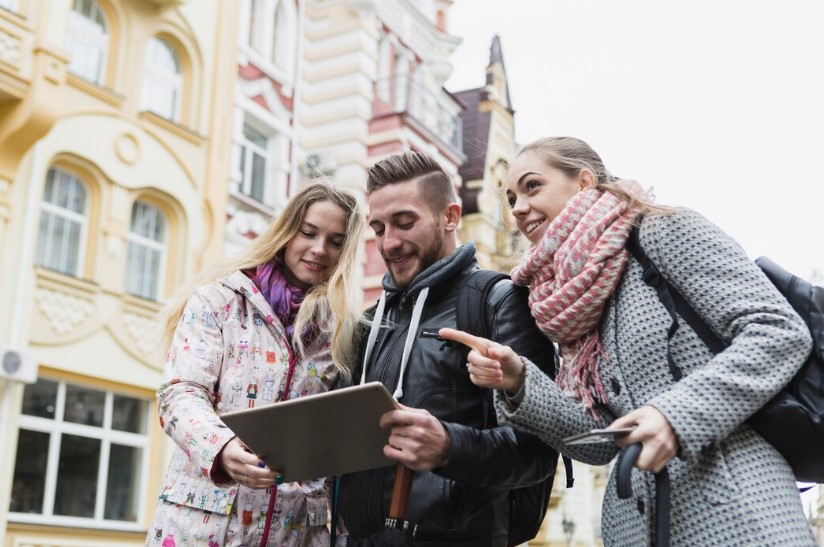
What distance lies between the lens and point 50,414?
11477 mm

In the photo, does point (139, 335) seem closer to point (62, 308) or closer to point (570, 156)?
point (62, 308)

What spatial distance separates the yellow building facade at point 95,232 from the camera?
36.4 ft

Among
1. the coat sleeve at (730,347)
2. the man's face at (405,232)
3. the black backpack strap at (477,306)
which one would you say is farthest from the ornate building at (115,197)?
the coat sleeve at (730,347)

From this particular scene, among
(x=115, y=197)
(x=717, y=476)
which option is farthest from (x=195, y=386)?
(x=115, y=197)

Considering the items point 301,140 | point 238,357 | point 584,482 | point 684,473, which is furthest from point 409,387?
point 584,482

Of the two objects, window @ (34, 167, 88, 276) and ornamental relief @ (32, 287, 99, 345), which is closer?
ornamental relief @ (32, 287, 99, 345)

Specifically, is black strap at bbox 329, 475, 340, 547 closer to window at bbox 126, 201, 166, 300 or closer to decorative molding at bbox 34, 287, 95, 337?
decorative molding at bbox 34, 287, 95, 337

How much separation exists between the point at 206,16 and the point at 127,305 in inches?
192

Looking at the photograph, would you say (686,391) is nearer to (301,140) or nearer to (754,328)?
(754,328)

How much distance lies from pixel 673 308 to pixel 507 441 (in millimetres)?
665

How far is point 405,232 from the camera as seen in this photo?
131 inches

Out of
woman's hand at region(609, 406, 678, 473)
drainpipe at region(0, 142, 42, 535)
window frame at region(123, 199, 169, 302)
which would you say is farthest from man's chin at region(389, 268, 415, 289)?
window frame at region(123, 199, 169, 302)

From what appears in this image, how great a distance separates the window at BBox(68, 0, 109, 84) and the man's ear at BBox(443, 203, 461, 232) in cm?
1022

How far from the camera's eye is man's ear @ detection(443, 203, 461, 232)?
3.45 m
